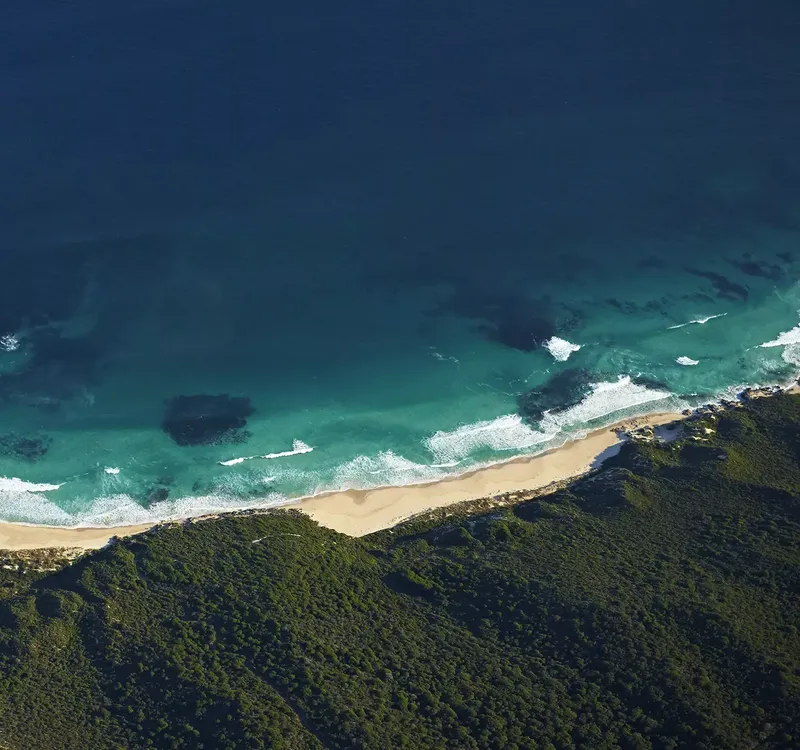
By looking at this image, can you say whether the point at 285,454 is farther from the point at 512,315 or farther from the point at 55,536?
the point at 512,315

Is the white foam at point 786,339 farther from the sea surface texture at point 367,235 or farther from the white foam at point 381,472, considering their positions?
the white foam at point 381,472

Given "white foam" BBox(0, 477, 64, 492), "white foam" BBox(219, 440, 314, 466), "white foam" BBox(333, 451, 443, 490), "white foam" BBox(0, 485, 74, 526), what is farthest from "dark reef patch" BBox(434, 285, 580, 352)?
"white foam" BBox(0, 485, 74, 526)

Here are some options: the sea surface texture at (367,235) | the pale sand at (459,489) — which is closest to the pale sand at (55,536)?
the sea surface texture at (367,235)

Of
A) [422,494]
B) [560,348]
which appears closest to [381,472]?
[422,494]

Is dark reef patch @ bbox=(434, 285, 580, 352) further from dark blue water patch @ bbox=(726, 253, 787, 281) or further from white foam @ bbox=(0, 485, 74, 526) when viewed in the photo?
white foam @ bbox=(0, 485, 74, 526)

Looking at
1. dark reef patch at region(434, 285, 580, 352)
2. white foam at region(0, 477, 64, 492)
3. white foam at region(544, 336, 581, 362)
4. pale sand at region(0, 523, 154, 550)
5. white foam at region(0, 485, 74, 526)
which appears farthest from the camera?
dark reef patch at region(434, 285, 580, 352)
